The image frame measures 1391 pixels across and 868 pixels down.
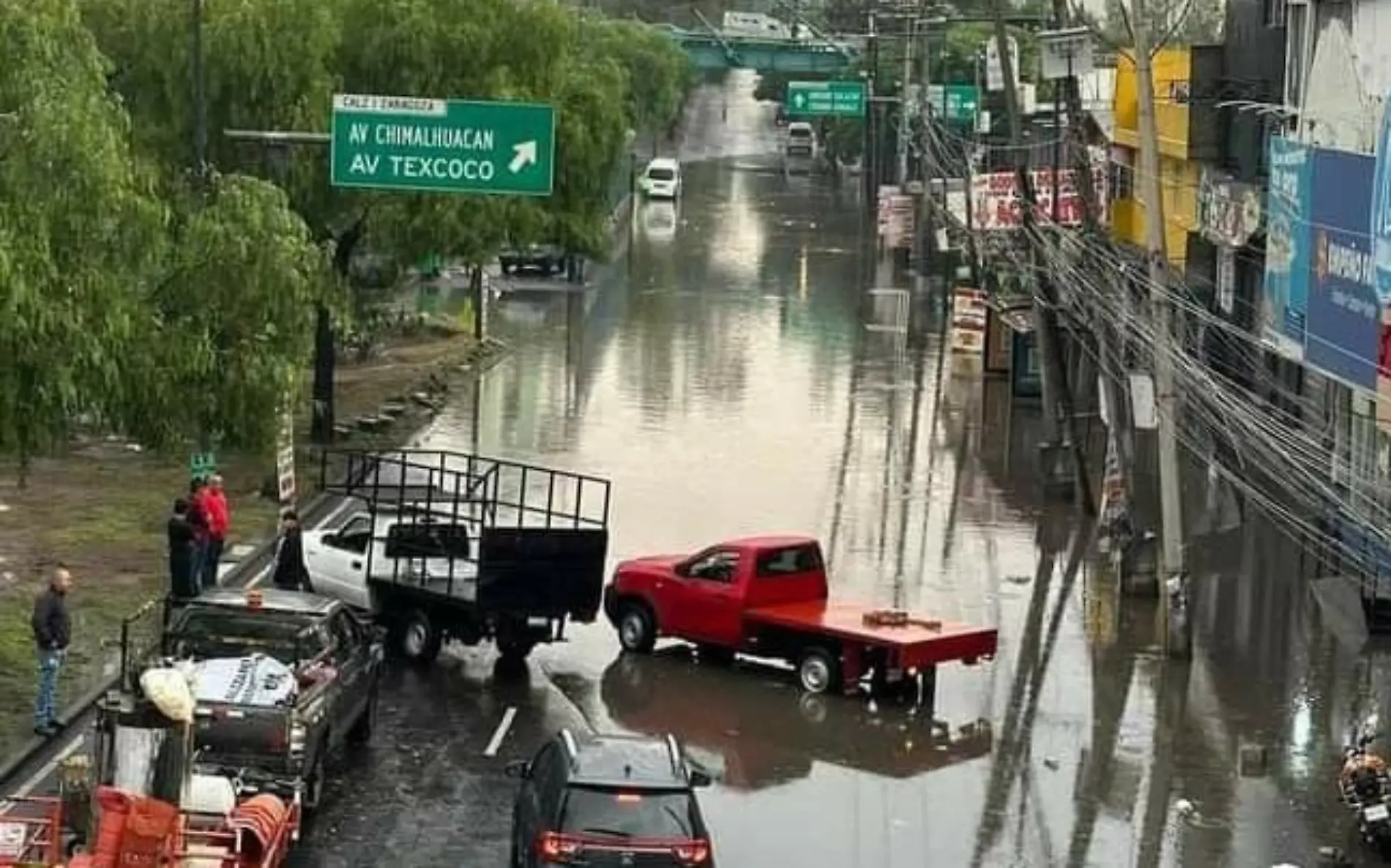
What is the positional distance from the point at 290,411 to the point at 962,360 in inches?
1213

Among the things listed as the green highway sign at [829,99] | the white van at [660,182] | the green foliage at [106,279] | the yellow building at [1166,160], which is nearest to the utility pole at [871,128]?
the green highway sign at [829,99]

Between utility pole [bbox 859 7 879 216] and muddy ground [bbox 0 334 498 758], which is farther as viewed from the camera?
utility pole [bbox 859 7 879 216]

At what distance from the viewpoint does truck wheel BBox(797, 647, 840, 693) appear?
82.8 feet

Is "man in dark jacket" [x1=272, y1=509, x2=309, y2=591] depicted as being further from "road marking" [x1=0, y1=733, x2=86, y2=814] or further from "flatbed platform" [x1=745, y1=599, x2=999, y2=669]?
"road marking" [x1=0, y1=733, x2=86, y2=814]

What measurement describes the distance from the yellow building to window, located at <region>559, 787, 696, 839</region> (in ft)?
72.4

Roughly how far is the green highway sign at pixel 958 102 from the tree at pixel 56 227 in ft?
196

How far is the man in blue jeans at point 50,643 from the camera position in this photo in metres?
21.3

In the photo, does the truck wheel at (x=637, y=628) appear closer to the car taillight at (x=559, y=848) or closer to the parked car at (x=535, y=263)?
the car taillight at (x=559, y=848)

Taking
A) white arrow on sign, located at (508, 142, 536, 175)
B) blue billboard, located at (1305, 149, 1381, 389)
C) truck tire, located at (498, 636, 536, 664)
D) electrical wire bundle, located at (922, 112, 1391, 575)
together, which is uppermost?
white arrow on sign, located at (508, 142, 536, 175)

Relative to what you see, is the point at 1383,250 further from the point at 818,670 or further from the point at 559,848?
the point at 559,848

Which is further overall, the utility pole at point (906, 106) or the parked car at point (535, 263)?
the utility pole at point (906, 106)

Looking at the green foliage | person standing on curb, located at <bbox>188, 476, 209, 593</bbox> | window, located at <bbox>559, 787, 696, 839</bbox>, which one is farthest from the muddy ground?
window, located at <bbox>559, 787, 696, 839</bbox>

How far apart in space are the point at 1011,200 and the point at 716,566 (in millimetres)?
18099

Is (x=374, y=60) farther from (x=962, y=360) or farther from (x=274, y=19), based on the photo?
(x=962, y=360)
